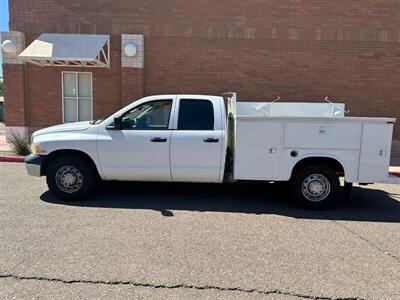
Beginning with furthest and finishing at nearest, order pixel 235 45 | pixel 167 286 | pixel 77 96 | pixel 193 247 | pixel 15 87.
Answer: pixel 77 96 < pixel 15 87 < pixel 235 45 < pixel 193 247 < pixel 167 286

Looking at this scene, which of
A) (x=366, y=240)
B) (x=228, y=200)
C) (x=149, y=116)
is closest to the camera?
(x=366, y=240)

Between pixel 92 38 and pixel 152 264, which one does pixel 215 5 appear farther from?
pixel 152 264

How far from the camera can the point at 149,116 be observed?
6.70 metres

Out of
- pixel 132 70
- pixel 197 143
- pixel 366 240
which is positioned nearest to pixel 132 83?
pixel 132 70

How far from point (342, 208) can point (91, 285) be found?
4.64 metres

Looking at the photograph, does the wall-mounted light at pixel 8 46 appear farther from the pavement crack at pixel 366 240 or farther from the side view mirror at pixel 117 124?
the pavement crack at pixel 366 240

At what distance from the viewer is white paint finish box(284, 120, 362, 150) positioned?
625cm

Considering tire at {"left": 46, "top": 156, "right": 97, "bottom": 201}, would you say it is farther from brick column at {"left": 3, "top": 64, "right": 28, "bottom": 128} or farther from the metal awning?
brick column at {"left": 3, "top": 64, "right": 28, "bottom": 128}

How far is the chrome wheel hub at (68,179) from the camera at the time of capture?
663 centimetres

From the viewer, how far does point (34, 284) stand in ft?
12.0

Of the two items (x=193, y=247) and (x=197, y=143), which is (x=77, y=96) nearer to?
(x=197, y=143)

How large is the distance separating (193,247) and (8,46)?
10.3 metres

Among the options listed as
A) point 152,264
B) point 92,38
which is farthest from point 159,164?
point 92,38

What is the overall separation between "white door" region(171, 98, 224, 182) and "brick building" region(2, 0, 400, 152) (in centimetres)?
560
